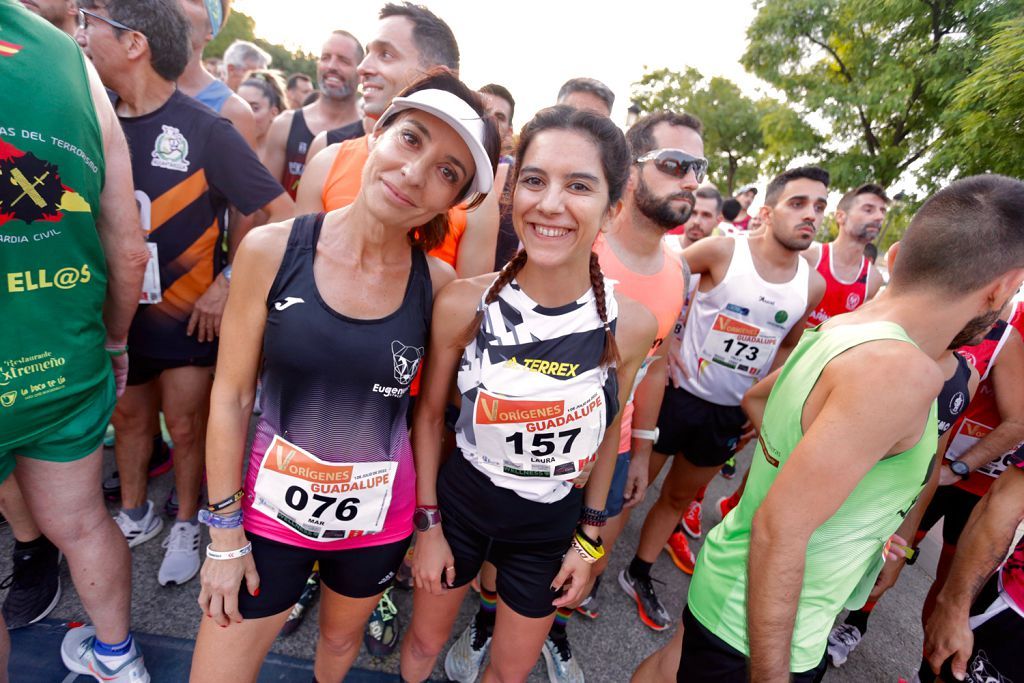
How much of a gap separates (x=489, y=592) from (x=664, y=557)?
5.79 ft

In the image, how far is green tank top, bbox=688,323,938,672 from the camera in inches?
55.1

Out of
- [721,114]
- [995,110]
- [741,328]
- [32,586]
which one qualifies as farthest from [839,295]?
[721,114]

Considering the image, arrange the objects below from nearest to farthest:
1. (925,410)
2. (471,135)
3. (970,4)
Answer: (925,410), (471,135), (970,4)

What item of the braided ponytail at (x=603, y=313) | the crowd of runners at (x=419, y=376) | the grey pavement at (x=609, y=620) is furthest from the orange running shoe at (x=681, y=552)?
the braided ponytail at (x=603, y=313)

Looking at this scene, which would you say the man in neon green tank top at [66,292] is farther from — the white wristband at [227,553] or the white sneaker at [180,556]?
the white wristband at [227,553]

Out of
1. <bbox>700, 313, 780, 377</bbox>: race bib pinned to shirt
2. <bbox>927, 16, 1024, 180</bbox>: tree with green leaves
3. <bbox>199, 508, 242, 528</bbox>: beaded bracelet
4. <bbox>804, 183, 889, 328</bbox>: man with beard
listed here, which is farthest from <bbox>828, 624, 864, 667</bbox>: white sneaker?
<bbox>927, 16, 1024, 180</bbox>: tree with green leaves

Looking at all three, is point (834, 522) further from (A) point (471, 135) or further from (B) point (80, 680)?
(B) point (80, 680)

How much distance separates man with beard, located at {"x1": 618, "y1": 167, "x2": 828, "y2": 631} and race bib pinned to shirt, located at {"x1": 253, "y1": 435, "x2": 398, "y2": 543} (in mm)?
2228

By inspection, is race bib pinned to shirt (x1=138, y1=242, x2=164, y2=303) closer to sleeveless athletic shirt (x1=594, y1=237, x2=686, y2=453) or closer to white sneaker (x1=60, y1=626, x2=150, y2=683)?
white sneaker (x1=60, y1=626, x2=150, y2=683)

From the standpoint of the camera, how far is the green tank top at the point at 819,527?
4.59 feet

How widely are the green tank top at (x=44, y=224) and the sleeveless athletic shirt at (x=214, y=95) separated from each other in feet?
6.56

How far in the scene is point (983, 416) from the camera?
9.17 ft

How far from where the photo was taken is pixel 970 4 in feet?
24.5

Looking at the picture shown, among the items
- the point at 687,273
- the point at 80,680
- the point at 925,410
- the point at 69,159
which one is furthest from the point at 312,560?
the point at 687,273
